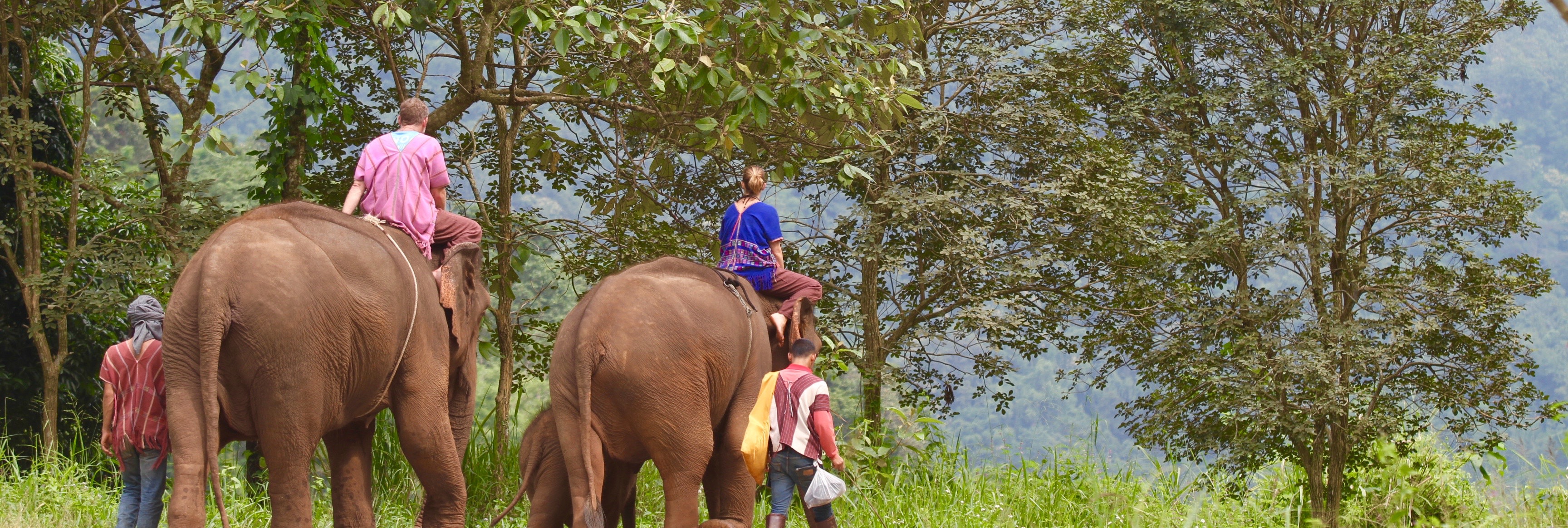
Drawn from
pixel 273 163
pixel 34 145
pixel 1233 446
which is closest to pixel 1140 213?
pixel 1233 446

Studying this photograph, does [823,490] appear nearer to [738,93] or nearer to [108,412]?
[738,93]

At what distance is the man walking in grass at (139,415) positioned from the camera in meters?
5.01

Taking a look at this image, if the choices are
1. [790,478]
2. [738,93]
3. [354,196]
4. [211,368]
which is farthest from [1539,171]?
[211,368]

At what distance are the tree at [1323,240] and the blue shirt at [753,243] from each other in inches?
233

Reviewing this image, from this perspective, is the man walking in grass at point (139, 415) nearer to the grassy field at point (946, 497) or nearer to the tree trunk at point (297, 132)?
the grassy field at point (946, 497)

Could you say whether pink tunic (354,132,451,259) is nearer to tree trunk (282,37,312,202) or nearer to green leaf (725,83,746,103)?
green leaf (725,83,746,103)

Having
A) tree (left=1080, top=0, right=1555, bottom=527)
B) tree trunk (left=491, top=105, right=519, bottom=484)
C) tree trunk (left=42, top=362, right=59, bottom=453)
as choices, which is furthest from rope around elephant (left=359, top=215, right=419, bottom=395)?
tree (left=1080, top=0, right=1555, bottom=527)

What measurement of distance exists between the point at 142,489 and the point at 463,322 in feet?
4.55

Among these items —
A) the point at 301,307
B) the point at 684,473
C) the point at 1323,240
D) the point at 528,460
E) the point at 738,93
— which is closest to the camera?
the point at 301,307

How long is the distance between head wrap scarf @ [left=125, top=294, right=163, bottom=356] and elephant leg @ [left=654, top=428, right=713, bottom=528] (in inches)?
79.6

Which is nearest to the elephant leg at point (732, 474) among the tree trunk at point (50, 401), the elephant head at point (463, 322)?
the elephant head at point (463, 322)

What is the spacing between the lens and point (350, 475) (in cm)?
525

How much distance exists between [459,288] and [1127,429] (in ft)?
28.1

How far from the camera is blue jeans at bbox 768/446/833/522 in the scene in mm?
5602
